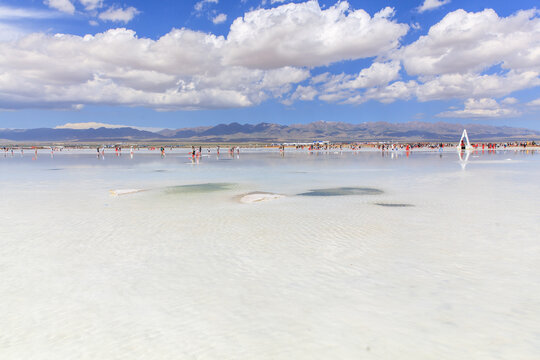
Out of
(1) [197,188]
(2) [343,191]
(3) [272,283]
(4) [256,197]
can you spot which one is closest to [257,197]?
(4) [256,197]

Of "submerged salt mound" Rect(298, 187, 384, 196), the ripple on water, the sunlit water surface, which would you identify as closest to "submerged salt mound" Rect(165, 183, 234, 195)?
the ripple on water

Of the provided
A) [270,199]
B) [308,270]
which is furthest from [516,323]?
[270,199]

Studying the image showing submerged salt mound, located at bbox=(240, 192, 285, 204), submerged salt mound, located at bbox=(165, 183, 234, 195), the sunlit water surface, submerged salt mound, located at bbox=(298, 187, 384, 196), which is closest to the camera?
the sunlit water surface

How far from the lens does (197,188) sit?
22422 mm

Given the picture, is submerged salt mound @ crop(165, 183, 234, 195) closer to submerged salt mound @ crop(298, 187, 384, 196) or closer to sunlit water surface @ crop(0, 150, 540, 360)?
submerged salt mound @ crop(298, 187, 384, 196)

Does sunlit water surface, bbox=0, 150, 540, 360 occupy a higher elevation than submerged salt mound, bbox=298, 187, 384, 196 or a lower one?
lower

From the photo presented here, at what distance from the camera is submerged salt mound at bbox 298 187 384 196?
1959cm

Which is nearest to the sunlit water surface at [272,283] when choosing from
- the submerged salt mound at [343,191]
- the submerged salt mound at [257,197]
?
the submerged salt mound at [257,197]

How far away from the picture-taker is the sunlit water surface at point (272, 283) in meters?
5.21

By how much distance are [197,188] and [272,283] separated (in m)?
15.8

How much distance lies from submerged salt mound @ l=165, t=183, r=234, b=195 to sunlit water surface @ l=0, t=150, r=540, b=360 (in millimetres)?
5984

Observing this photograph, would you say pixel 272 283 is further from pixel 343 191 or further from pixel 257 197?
pixel 343 191

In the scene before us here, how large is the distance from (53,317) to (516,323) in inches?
278

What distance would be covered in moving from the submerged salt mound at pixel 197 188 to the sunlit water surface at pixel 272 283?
19.6ft
